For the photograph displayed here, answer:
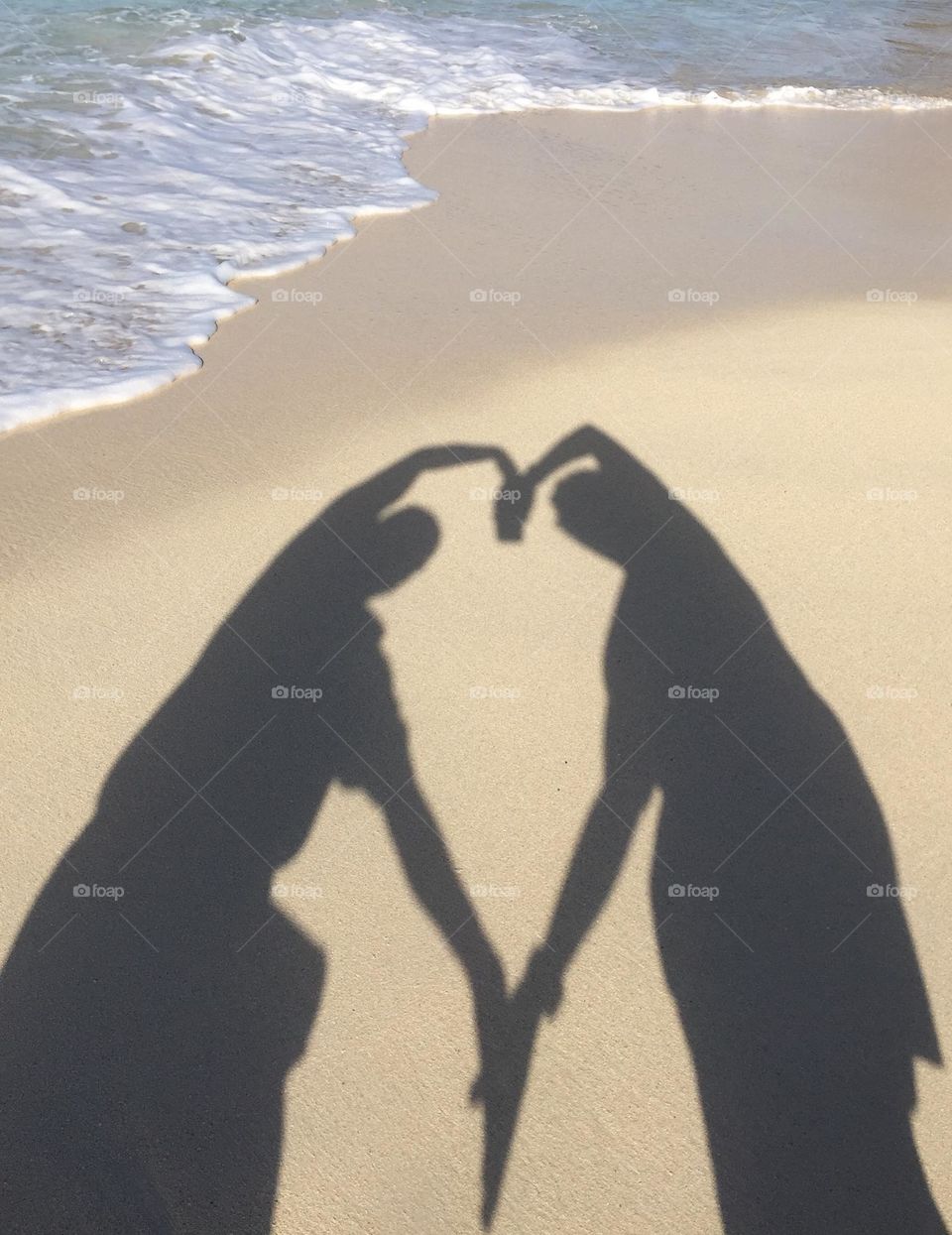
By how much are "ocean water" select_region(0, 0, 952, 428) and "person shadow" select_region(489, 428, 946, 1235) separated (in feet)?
10.6

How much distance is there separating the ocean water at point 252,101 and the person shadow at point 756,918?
10.6 ft

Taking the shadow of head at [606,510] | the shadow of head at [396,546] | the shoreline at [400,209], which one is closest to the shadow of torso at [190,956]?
the shadow of head at [396,546]

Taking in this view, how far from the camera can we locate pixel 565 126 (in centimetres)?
949

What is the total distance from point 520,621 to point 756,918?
138 centimetres

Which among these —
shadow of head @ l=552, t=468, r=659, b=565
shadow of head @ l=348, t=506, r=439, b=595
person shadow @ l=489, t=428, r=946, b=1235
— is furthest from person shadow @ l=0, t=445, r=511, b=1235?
shadow of head @ l=552, t=468, r=659, b=565

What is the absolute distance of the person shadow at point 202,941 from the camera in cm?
226

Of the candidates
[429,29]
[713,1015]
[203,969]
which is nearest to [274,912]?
[203,969]

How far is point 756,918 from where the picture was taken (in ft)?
9.23

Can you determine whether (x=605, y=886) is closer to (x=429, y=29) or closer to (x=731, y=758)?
(x=731, y=758)

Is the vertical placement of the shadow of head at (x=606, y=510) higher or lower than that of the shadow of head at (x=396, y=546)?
higher

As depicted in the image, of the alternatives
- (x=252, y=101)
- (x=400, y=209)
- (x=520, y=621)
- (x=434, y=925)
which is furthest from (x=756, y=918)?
(x=252, y=101)

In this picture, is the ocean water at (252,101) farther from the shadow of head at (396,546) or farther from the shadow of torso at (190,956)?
the shadow of torso at (190,956)

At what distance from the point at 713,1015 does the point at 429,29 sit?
13.1m

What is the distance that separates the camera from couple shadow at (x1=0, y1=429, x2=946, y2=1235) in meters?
2.29
